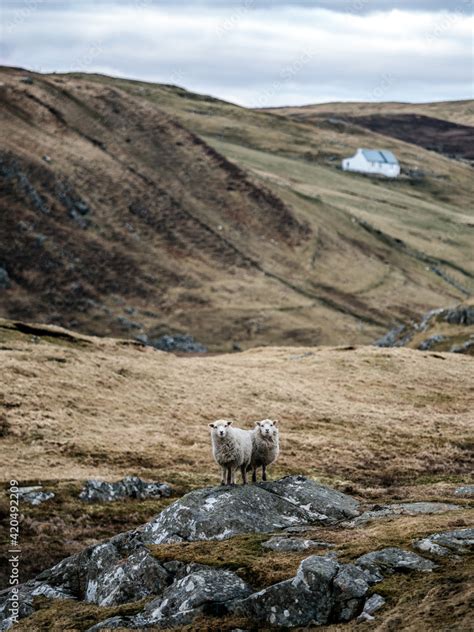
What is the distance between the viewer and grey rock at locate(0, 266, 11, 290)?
10658 centimetres

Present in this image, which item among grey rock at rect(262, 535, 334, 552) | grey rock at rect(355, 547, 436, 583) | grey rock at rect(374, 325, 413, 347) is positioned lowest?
grey rock at rect(374, 325, 413, 347)

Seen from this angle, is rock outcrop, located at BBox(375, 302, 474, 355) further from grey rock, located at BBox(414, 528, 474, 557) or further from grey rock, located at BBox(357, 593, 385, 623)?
grey rock, located at BBox(357, 593, 385, 623)

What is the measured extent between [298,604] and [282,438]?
30297 millimetres

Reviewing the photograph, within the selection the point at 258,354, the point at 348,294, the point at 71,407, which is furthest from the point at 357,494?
the point at 348,294

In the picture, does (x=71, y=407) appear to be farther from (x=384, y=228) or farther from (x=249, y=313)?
(x=384, y=228)

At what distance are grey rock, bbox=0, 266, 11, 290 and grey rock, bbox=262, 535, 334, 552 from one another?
91.1 metres

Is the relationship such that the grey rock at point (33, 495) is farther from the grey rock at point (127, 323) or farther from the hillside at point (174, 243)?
the grey rock at point (127, 323)

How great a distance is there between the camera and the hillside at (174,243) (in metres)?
111

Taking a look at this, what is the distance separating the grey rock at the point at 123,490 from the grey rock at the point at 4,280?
245 feet

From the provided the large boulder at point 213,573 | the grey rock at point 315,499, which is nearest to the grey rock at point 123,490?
the large boulder at point 213,573

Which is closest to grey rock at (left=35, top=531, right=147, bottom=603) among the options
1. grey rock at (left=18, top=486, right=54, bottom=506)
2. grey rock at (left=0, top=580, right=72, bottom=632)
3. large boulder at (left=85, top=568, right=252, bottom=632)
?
grey rock at (left=0, top=580, right=72, bottom=632)

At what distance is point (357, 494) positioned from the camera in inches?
1346

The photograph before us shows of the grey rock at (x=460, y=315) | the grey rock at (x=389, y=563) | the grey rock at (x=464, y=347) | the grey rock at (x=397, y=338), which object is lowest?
the grey rock at (x=397, y=338)

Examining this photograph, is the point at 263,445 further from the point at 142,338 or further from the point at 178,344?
the point at 178,344
